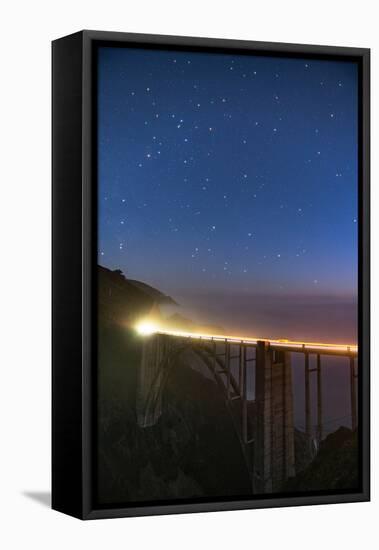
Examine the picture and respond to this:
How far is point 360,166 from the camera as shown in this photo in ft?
31.7

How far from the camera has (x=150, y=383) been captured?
9.04 meters

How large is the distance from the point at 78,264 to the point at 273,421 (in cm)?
159

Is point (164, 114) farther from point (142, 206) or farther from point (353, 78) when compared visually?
point (353, 78)

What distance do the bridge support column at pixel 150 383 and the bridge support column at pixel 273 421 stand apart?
2.21 feet

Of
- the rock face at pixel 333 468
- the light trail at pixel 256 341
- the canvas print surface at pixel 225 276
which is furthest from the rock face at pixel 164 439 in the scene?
the rock face at pixel 333 468

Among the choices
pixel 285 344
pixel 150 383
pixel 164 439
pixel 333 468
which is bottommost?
pixel 333 468

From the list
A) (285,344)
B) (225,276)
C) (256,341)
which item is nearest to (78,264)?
(225,276)

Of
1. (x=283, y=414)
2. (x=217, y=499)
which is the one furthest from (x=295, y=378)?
(x=217, y=499)

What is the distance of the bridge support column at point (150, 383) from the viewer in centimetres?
902

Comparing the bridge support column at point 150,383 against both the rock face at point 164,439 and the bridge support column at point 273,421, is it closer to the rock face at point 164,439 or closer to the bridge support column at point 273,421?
the rock face at point 164,439

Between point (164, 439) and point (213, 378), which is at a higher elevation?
point (213, 378)

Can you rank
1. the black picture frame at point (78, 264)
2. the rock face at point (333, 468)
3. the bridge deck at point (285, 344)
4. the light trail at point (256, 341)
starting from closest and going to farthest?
the black picture frame at point (78, 264)
the light trail at point (256, 341)
the bridge deck at point (285, 344)
the rock face at point (333, 468)

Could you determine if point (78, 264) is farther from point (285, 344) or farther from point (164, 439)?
point (285, 344)

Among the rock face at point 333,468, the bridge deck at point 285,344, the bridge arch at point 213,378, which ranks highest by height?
the bridge deck at point 285,344
